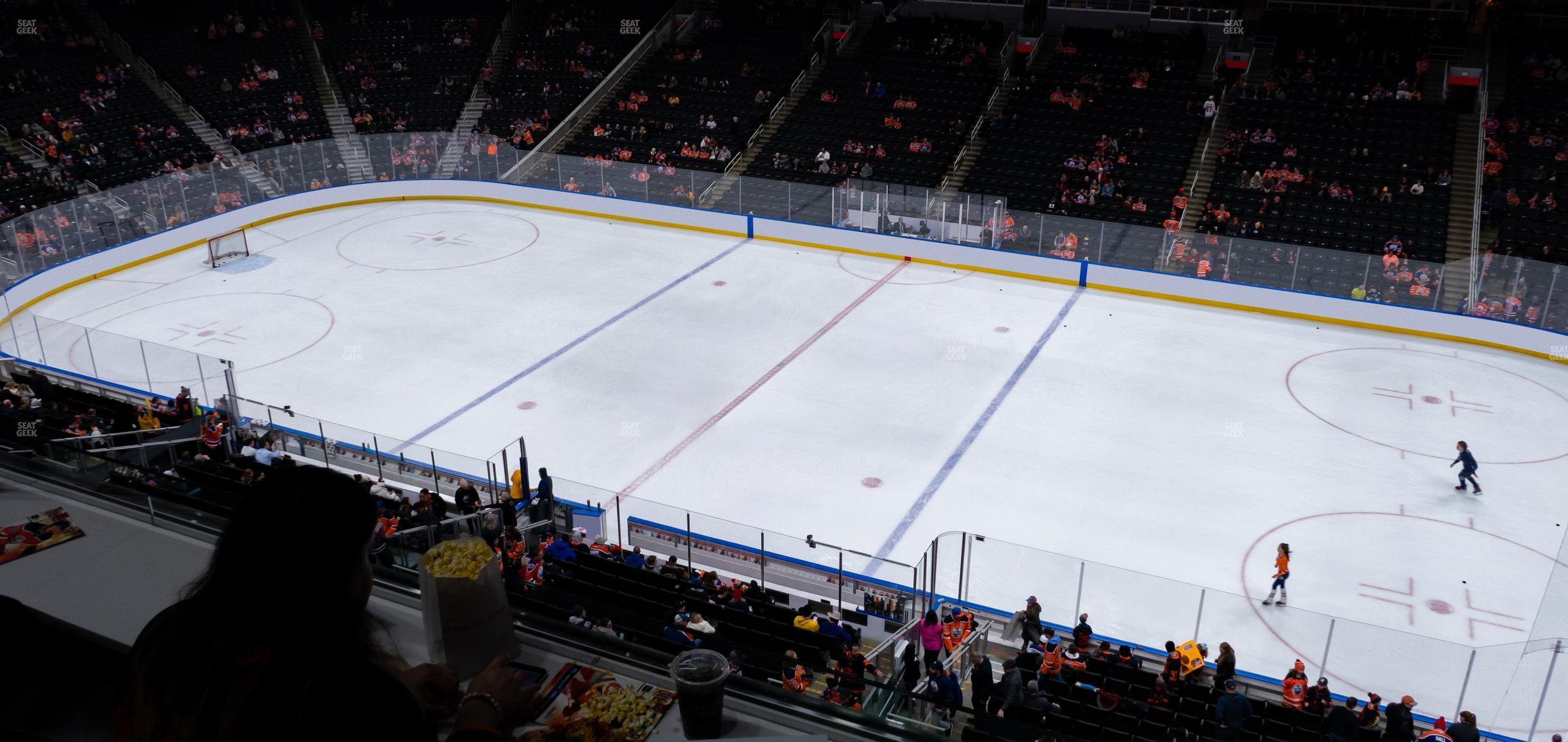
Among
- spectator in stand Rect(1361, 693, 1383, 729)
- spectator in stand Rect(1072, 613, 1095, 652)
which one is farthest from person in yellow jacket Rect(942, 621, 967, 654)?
spectator in stand Rect(1361, 693, 1383, 729)

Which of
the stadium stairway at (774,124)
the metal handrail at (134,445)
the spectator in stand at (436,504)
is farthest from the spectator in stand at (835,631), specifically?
the stadium stairway at (774,124)

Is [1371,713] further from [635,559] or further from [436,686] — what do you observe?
[436,686]

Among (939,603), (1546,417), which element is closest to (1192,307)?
(1546,417)

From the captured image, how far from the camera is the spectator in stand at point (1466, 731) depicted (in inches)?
388

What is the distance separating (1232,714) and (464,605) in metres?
8.46

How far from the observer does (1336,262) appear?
23.7 metres

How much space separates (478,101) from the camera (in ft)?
122

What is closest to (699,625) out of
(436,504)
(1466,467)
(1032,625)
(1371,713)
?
(1032,625)

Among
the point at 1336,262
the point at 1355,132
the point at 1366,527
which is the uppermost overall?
the point at 1355,132

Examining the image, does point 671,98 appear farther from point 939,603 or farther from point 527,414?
point 939,603

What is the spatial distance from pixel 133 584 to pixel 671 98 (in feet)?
106

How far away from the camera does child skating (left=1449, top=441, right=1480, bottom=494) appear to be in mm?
16078

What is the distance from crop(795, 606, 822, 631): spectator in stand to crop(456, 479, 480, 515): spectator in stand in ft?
15.0

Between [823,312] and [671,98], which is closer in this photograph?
[823,312]
